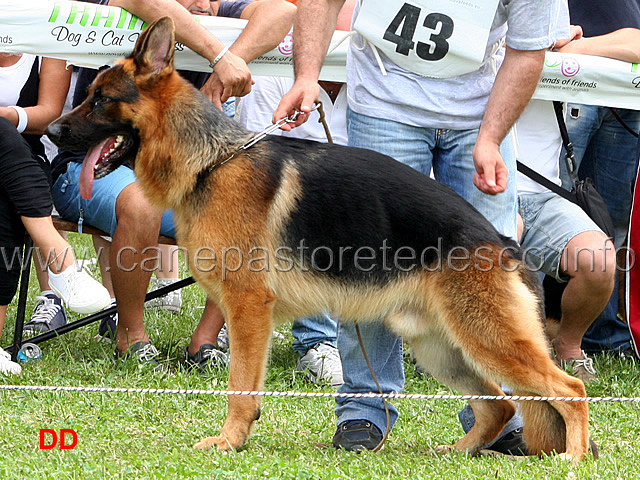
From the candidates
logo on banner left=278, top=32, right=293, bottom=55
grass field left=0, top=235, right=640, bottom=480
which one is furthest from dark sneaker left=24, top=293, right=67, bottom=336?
logo on banner left=278, top=32, right=293, bottom=55

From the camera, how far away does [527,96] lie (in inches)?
121

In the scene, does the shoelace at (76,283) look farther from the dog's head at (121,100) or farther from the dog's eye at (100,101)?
the dog's eye at (100,101)

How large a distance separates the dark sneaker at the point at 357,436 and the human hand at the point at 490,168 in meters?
1.10

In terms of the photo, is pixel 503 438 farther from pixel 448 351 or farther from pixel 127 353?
pixel 127 353

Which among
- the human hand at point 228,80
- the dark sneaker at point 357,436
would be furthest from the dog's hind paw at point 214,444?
the human hand at point 228,80

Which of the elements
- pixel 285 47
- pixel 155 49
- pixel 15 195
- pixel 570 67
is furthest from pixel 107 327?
pixel 570 67

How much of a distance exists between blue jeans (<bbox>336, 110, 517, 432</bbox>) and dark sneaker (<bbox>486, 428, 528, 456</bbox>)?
0.45 m

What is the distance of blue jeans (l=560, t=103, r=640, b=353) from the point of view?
16.6 ft

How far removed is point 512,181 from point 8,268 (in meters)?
2.72

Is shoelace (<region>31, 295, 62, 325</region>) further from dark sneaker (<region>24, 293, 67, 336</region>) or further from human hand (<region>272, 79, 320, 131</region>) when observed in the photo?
human hand (<region>272, 79, 320, 131</region>)

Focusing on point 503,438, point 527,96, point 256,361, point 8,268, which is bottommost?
point 8,268

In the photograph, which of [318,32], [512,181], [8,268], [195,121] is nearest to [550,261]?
[512,181]

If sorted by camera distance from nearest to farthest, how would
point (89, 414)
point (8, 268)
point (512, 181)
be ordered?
point (512, 181) < point (89, 414) < point (8, 268)

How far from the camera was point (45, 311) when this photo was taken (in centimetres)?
530
